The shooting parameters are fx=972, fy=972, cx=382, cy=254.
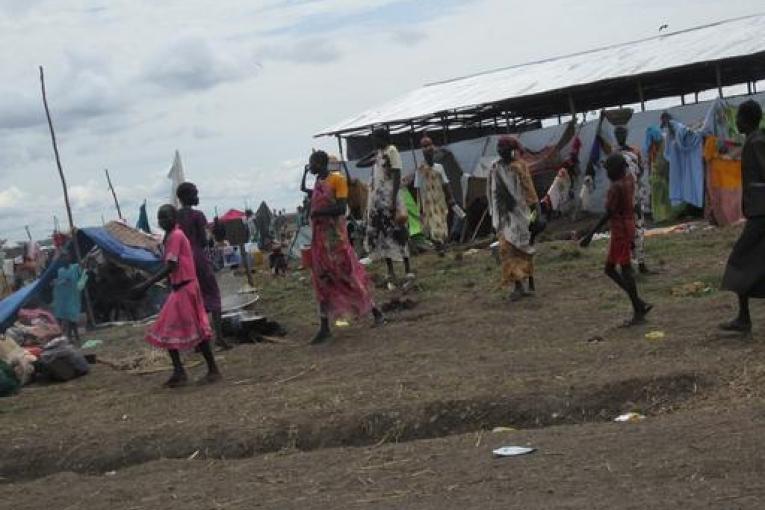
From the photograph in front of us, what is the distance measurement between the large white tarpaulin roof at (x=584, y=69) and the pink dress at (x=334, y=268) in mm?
11653

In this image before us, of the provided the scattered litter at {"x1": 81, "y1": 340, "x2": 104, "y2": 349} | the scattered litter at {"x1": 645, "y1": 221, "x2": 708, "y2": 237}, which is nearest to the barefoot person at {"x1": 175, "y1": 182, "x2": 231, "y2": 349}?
the scattered litter at {"x1": 81, "y1": 340, "x2": 104, "y2": 349}

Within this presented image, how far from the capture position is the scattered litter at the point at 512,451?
15.5 feet

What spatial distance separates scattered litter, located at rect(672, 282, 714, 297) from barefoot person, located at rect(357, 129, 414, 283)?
3.11 m

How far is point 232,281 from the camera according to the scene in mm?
18906

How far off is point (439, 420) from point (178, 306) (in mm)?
2899

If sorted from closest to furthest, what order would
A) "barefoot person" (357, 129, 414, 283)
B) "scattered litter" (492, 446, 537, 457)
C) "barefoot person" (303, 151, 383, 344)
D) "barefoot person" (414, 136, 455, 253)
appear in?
"scattered litter" (492, 446, 537, 457) → "barefoot person" (303, 151, 383, 344) → "barefoot person" (357, 129, 414, 283) → "barefoot person" (414, 136, 455, 253)

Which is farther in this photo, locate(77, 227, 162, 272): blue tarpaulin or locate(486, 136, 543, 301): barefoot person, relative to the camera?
locate(77, 227, 162, 272): blue tarpaulin

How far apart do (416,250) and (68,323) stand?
21.0ft

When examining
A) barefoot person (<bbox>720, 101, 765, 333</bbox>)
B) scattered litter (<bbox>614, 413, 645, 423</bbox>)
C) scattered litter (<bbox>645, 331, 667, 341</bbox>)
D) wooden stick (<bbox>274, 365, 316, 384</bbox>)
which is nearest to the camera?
scattered litter (<bbox>614, 413, 645, 423</bbox>)

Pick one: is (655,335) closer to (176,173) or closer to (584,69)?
(176,173)

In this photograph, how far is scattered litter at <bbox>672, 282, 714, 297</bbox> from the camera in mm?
8922

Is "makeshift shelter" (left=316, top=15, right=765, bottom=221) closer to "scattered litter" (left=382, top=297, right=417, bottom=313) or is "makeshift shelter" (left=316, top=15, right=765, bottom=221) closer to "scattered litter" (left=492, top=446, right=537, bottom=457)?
"scattered litter" (left=382, top=297, right=417, bottom=313)

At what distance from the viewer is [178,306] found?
7.83 metres

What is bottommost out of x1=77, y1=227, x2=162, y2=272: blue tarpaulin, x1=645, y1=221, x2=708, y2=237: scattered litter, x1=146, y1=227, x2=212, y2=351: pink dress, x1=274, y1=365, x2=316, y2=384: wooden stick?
x1=274, y1=365, x2=316, y2=384: wooden stick
